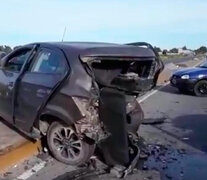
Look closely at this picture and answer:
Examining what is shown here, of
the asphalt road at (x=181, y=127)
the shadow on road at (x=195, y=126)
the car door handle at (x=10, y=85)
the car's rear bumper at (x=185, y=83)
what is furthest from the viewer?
the car's rear bumper at (x=185, y=83)

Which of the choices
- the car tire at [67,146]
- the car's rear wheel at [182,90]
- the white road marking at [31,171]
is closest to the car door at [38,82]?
the car tire at [67,146]

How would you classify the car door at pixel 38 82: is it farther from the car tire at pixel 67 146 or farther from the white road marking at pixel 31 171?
the white road marking at pixel 31 171

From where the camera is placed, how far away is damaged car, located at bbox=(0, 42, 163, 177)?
23.9 ft

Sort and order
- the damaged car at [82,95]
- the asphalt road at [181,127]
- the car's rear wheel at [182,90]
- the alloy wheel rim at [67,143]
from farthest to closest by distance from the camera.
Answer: the car's rear wheel at [182,90] → the alloy wheel rim at [67,143] → the asphalt road at [181,127] → the damaged car at [82,95]

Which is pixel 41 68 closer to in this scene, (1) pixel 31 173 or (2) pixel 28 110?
(2) pixel 28 110

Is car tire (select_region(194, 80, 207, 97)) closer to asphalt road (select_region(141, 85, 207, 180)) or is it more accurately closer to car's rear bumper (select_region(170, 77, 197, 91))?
car's rear bumper (select_region(170, 77, 197, 91))

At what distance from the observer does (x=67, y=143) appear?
7.65 meters

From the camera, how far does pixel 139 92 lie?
27.3 feet

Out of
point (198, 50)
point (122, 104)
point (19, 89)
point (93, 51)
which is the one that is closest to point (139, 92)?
point (122, 104)

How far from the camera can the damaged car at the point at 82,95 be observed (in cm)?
729

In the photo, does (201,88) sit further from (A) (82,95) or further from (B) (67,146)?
(A) (82,95)

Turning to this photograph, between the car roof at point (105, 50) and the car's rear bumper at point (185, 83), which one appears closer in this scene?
the car roof at point (105, 50)

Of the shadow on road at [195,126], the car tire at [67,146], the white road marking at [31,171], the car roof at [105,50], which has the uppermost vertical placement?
the car roof at [105,50]

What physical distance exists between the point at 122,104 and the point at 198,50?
139731 mm
